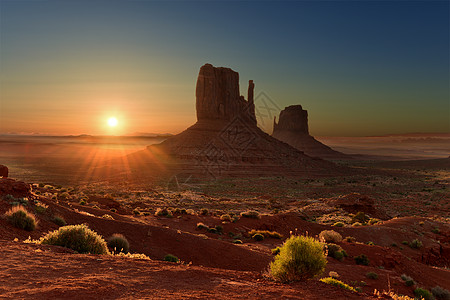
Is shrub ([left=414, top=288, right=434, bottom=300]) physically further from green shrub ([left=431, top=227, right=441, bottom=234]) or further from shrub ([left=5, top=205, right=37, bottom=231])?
shrub ([left=5, top=205, right=37, bottom=231])

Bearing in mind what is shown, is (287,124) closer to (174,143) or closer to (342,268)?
(174,143)

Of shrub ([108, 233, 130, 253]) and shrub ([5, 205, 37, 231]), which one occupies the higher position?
shrub ([5, 205, 37, 231])

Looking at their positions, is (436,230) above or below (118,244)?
below

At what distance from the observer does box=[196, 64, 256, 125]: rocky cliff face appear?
93.9 metres

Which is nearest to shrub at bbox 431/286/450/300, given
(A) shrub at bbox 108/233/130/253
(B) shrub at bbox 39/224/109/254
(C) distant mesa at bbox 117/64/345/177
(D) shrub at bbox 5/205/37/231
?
(A) shrub at bbox 108/233/130/253

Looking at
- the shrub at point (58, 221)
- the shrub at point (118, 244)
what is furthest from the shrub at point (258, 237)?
the shrub at point (58, 221)

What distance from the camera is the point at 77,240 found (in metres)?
8.84

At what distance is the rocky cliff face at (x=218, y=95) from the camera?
308ft

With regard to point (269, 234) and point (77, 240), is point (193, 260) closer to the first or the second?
point (77, 240)

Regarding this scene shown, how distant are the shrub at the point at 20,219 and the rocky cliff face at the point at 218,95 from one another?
84713mm

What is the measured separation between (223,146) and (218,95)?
2158cm

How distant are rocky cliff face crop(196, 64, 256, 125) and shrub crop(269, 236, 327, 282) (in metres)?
88.9

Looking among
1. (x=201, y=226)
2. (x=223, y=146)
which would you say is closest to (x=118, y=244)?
(x=201, y=226)

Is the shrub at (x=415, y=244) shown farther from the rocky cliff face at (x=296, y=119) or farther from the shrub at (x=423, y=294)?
the rocky cliff face at (x=296, y=119)
